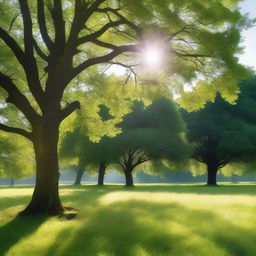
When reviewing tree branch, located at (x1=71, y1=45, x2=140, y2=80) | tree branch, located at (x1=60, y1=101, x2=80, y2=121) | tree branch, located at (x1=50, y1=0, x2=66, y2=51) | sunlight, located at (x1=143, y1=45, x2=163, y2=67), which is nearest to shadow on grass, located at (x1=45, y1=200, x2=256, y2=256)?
tree branch, located at (x1=60, y1=101, x2=80, y2=121)

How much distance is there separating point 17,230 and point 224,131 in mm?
33071

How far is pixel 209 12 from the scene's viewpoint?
10.1 meters

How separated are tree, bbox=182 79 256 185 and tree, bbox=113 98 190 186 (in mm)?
3861

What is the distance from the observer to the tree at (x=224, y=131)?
36.2 meters

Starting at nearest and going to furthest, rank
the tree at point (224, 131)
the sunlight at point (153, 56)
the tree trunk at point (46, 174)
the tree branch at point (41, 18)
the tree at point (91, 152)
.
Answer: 1. the tree branch at point (41, 18)
2. the tree trunk at point (46, 174)
3. the sunlight at point (153, 56)
4. the tree at point (91, 152)
5. the tree at point (224, 131)

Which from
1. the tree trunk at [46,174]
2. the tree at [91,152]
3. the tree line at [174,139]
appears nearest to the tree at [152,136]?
the tree line at [174,139]

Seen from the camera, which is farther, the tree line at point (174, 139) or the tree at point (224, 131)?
the tree at point (224, 131)

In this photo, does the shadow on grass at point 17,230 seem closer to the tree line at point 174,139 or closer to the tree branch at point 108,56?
the tree branch at point 108,56

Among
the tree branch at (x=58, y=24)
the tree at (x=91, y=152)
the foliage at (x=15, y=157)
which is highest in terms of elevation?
the tree branch at (x=58, y=24)

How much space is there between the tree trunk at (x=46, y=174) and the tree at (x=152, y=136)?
2356cm

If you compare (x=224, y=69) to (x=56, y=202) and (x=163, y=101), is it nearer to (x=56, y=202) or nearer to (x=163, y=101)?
(x=56, y=202)

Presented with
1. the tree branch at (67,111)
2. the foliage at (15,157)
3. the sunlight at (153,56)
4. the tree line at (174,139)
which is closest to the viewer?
the sunlight at (153,56)

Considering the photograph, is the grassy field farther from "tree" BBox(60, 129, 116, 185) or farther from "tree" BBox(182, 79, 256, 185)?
"tree" BBox(182, 79, 256, 185)

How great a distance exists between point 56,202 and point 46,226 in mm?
2645
